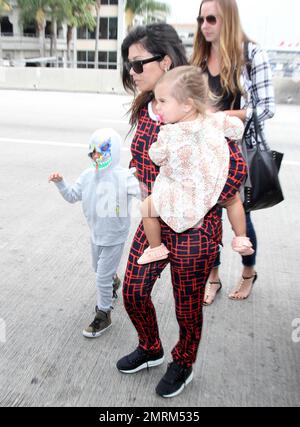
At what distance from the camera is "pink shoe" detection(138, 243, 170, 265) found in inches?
78.2

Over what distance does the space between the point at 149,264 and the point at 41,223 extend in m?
2.82

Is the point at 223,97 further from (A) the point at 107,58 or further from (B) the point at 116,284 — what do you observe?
(A) the point at 107,58

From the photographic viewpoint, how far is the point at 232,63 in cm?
248

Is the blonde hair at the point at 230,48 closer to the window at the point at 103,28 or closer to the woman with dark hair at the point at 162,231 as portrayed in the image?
the woman with dark hair at the point at 162,231

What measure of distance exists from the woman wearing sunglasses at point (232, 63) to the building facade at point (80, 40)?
4390cm

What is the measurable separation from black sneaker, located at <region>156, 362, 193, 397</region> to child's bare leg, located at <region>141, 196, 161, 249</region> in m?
0.77

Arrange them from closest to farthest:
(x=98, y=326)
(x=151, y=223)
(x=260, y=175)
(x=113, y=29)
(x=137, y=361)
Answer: (x=151, y=223) → (x=137, y=361) → (x=260, y=175) → (x=98, y=326) → (x=113, y=29)

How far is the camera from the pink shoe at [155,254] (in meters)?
1.99

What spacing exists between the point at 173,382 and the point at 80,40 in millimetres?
49625

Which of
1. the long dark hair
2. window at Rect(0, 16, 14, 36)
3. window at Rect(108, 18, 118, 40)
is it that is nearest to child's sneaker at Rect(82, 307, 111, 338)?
the long dark hair

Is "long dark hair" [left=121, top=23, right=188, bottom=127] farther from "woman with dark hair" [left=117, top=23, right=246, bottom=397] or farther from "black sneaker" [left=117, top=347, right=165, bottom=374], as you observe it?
"black sneaker" [left=117, top=347, right=165, bottom=374]

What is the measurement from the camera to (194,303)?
6.90 feet

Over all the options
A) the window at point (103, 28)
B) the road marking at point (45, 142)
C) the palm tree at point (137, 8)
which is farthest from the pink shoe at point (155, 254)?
the window at point (103, 28)

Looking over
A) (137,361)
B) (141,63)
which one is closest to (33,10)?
(141,63)
